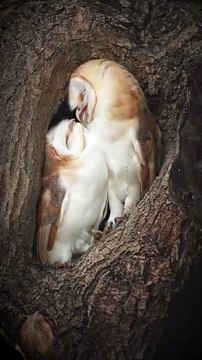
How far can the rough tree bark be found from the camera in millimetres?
961

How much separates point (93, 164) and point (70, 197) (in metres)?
0.06

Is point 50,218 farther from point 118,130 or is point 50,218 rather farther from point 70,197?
point 118,130

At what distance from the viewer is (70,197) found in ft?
3.24

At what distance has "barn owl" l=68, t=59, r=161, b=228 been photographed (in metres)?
0.99

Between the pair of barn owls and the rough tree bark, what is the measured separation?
20 millimetres

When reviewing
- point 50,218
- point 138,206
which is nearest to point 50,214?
point 50,218

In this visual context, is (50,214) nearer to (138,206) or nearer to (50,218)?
(50,218)

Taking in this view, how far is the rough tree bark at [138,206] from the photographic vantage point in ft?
3.15

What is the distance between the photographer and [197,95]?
3.39ft

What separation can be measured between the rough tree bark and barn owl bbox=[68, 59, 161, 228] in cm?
3

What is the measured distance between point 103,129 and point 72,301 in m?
0.25

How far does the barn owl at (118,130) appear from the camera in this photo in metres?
0.99

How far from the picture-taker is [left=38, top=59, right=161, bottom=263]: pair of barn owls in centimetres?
99

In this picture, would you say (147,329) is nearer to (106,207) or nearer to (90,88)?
(106,207)
